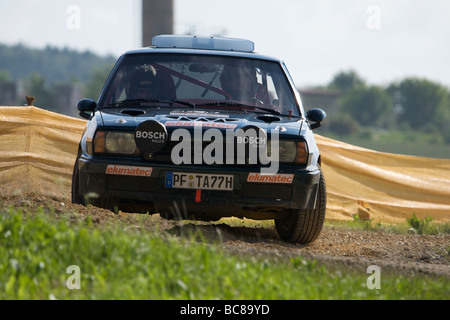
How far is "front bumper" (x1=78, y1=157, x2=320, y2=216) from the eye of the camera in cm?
668

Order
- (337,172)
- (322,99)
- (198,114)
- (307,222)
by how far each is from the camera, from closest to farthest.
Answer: (198,114), (307,222), (337,172), (322,99)

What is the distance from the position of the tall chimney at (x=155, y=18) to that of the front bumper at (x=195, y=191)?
3606cm

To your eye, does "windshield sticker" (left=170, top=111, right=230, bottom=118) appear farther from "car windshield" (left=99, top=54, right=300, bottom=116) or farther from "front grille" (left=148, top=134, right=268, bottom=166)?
"front grille" (left=148, top=134, right=268, bottom=166)

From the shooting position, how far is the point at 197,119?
6957 millimetres

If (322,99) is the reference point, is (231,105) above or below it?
above

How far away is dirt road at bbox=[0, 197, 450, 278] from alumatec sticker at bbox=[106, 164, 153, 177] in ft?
1.35

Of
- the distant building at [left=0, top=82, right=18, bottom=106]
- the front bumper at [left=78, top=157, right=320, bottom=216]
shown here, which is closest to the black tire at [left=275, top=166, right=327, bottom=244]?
the front bumper at [left=78, top=157, right=320, bottom=216]

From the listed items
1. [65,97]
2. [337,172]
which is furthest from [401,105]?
[337,172]

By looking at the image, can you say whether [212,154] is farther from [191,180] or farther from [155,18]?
[155,18]

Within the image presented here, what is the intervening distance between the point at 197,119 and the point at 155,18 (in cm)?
3634

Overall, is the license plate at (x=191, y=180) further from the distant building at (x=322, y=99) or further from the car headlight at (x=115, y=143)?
the distant building at (x=322, y=99)

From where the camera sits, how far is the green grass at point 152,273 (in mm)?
4570

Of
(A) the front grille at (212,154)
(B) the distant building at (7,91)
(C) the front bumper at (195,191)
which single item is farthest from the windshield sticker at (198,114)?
(B) the distant building at (7,91)
